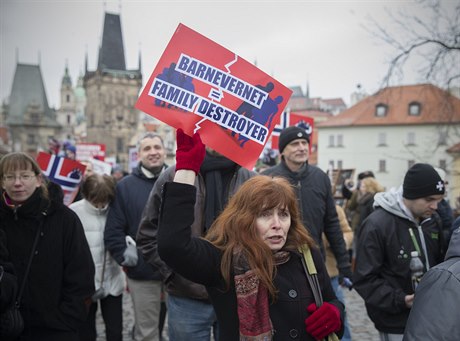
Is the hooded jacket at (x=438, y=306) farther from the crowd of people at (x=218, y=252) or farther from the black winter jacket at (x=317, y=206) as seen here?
the black winter jacket at (x=317, y=206)

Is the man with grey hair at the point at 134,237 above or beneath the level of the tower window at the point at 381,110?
beneath

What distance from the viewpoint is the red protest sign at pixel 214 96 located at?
2631mm

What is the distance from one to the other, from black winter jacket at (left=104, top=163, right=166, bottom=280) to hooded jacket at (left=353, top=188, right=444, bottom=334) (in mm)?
2028

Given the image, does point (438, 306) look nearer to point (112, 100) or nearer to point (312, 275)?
point (312, 275)

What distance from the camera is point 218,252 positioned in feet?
7.83

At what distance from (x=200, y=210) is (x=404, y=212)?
144 cm

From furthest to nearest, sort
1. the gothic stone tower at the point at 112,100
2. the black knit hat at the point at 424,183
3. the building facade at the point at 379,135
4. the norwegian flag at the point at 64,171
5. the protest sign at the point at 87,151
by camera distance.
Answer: the gothic stone tower at the point at 112,100 → the building facade at the point at 379,135 → the protest sign at the point at 87,151 → the norwegian flag at the point at 64,171 → the black knit hat at the point at 424,183

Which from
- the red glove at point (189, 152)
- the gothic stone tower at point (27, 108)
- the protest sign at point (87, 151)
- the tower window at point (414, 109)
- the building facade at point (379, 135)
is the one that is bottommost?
the red glove at point (189, 152)

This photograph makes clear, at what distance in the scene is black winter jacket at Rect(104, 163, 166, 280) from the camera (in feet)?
15.5

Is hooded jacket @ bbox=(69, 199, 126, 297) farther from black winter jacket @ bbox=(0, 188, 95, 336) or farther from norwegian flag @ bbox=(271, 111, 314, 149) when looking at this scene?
norwegian flag @ bbox=(271, 111, 314, 149)

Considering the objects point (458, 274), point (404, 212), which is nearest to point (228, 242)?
point (458, 274)

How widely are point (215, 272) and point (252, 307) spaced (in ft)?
0.77

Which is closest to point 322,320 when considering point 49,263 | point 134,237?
point 49,263

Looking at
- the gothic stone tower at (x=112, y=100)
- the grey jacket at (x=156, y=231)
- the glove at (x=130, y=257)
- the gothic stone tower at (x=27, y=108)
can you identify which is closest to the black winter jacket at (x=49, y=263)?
the grey jacket at (x=156, y=231)
